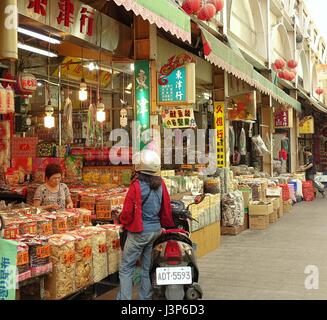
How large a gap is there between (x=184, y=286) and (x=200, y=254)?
384 cm

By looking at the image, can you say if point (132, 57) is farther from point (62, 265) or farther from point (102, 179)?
point (62, 265)

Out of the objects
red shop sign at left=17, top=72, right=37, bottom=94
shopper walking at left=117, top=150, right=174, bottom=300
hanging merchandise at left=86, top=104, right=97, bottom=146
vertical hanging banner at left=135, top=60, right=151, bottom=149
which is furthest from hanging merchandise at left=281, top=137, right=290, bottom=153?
shopper walking at left=117, top=150, right=174, bottom=300

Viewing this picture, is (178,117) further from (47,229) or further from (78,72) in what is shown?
(47,229)

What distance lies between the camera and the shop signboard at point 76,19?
6.76 m

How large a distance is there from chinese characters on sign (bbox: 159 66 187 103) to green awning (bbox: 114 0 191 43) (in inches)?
46.9

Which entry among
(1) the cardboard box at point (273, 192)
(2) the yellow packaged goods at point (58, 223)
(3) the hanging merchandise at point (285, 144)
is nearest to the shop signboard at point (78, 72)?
(2) the yellow packaged goods at point (58, 223)

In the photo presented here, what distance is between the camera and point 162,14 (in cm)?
684

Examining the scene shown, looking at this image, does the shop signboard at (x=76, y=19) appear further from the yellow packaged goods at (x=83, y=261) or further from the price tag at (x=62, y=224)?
the yellow packaged goods at (x=83, y=261)

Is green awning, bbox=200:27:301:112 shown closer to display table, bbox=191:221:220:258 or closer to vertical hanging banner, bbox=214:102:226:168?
vertical hanging banner, bbox=214:102:226:168

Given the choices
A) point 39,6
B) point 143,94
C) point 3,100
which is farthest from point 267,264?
point 39,6

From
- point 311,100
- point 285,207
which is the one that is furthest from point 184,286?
point 311,100

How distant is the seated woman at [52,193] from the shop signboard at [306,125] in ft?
68.7

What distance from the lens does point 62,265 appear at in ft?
17.5

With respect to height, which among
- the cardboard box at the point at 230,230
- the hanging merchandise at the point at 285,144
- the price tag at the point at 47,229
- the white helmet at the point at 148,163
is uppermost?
the hanging merchandise at the point at 285,144
